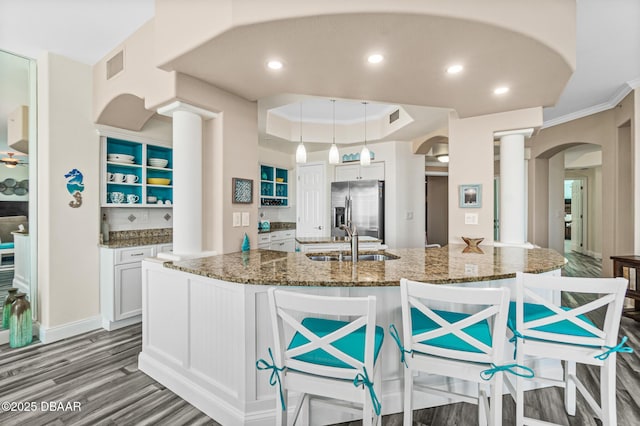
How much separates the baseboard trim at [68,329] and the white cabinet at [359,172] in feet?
13.9

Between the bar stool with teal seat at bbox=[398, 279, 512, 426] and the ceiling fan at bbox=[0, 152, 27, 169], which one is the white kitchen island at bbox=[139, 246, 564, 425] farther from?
the ceiling fan at bbox=[0, 152, 27, 169]

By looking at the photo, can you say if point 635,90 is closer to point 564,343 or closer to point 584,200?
point 564,343

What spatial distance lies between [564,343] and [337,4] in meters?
2.10

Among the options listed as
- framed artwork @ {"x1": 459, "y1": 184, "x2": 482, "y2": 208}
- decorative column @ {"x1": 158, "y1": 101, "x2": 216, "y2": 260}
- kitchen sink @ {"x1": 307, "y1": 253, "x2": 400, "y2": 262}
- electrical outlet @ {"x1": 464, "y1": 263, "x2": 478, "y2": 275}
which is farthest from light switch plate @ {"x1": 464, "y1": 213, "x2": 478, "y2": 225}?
decorative column @ {"x1": 158, "y1": 101, "x2": 216, "y2": 260}

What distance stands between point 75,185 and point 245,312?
267 centimetres

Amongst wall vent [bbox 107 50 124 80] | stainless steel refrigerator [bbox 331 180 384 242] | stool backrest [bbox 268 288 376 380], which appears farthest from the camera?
stainless steel refrigerator [bbox 331 180 384 242]

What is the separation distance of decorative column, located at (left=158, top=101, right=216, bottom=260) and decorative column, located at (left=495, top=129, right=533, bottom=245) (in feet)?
10.1

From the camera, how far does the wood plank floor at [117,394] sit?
1871 mm

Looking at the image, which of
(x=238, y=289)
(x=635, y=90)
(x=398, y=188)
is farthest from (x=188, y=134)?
(x=635, y=90)

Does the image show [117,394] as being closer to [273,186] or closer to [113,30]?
[113,30]

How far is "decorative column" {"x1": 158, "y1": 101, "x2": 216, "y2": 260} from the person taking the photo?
97.3 inches

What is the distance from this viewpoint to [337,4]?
59.9 inches

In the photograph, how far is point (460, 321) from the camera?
1354 mm

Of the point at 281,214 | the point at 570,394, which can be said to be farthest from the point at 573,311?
the point at 281,214
